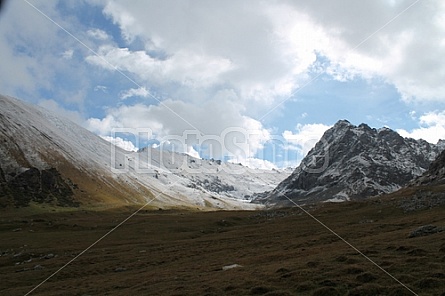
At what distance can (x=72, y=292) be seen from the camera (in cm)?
3181

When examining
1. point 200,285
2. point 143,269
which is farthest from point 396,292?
point 143,269

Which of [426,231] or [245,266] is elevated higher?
[426,231]

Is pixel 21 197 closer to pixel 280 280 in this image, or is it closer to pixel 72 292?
pixel 72 292

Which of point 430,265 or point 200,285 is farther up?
point 430,265

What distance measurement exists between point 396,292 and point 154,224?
9947cm

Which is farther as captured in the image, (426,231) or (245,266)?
(426,231)

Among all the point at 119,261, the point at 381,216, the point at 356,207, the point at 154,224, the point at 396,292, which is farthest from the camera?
the point at 154,224

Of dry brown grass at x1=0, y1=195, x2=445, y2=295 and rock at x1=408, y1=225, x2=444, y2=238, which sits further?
rock at x1=408, y1=225, x2=444, y2=238

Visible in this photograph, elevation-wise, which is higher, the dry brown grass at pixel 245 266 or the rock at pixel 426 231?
the rock at pixel 426 231

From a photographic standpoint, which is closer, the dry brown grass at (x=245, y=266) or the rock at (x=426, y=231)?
the dry brown grass at (x=245, y=266)

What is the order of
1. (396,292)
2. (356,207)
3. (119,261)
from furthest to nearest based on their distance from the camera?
(356,207) < (119,261) < (396,292)

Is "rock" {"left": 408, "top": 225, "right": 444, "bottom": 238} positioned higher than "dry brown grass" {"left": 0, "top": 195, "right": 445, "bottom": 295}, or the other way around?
"rock" {"left": 408, "top": 225, "right": 444, "bottom": 238}

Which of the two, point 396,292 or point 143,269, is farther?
point 143,269

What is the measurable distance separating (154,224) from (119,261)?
199 feet
